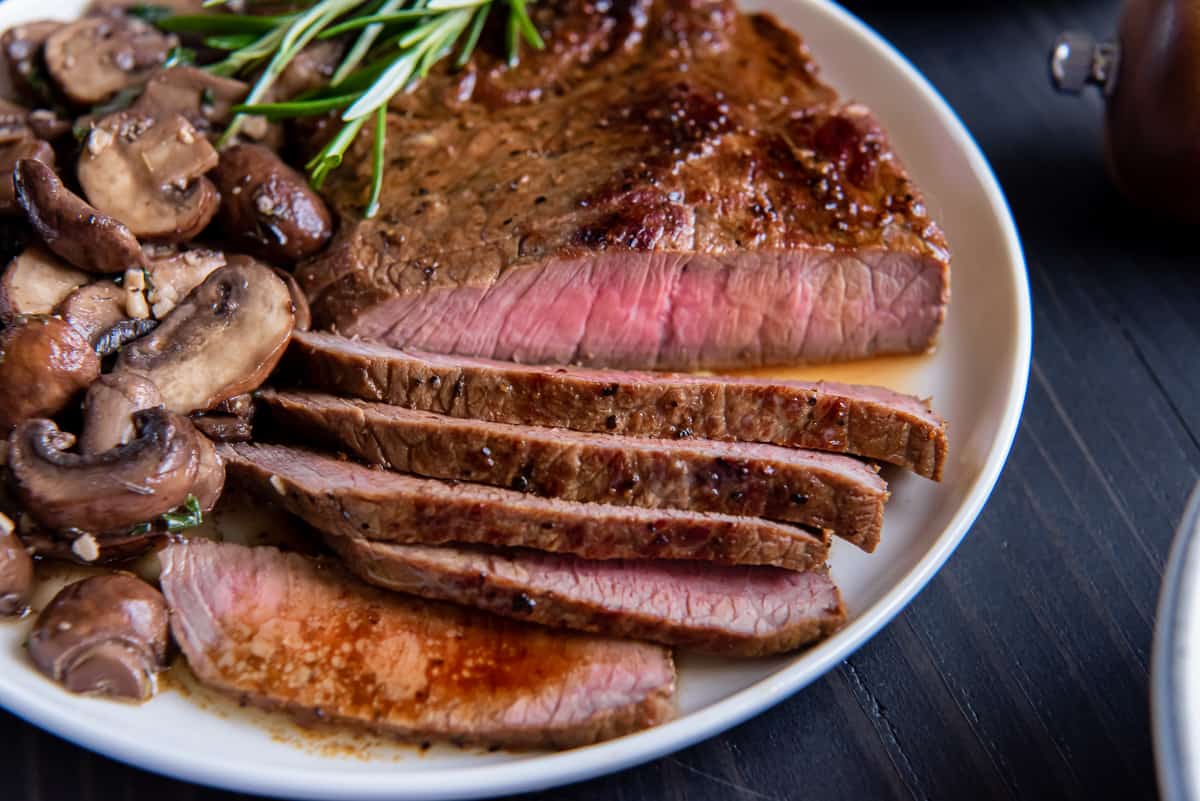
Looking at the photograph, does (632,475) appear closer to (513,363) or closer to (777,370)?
(513,363)

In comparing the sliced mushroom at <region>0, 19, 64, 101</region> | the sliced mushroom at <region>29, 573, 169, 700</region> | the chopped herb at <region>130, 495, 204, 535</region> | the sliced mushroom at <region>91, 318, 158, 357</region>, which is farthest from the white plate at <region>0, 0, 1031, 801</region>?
the sliced mushroom at <region>91, 318, 158, 357</region>

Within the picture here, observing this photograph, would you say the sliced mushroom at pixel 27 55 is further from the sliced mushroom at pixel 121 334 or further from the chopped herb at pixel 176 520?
the chopped herb at pixel 176 520

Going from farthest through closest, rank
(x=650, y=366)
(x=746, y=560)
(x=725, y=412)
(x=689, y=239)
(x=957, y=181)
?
1. (x=957, y=181)
2. (x=650, y=366)
3. (x=689, y=239)
4. (x=725, y=412)
5. (x=746, y=560)

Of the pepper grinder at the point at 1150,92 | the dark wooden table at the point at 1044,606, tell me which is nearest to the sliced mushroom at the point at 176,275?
the dark wooden table at the point at 1044,606

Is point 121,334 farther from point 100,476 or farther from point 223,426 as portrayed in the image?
point 100,476

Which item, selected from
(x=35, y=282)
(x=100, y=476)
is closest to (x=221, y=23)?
(x=35, y=282)

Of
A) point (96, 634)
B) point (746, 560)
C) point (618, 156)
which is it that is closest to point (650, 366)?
point (618, 156)
